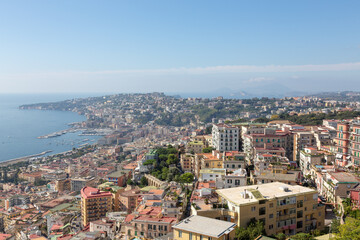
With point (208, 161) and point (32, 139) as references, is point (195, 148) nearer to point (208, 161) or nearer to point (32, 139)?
point (208, 161)

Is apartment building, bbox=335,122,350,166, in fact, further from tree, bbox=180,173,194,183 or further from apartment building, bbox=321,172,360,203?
tree, bbox=180,173,194,183

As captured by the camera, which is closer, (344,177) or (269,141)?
(344,177)

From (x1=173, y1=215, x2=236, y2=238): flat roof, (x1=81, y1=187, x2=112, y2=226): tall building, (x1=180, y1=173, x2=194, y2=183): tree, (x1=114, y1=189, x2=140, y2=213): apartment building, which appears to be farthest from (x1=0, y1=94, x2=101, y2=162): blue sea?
(x1=173, y1=215, x2=236, y2=238): flat roof

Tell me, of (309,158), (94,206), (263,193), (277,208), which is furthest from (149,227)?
(309,158)

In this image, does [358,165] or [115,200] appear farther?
[115,200]

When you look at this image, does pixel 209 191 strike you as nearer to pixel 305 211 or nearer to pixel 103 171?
pixel 305 211

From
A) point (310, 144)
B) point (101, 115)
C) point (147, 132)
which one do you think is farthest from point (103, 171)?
point (101, 115)
